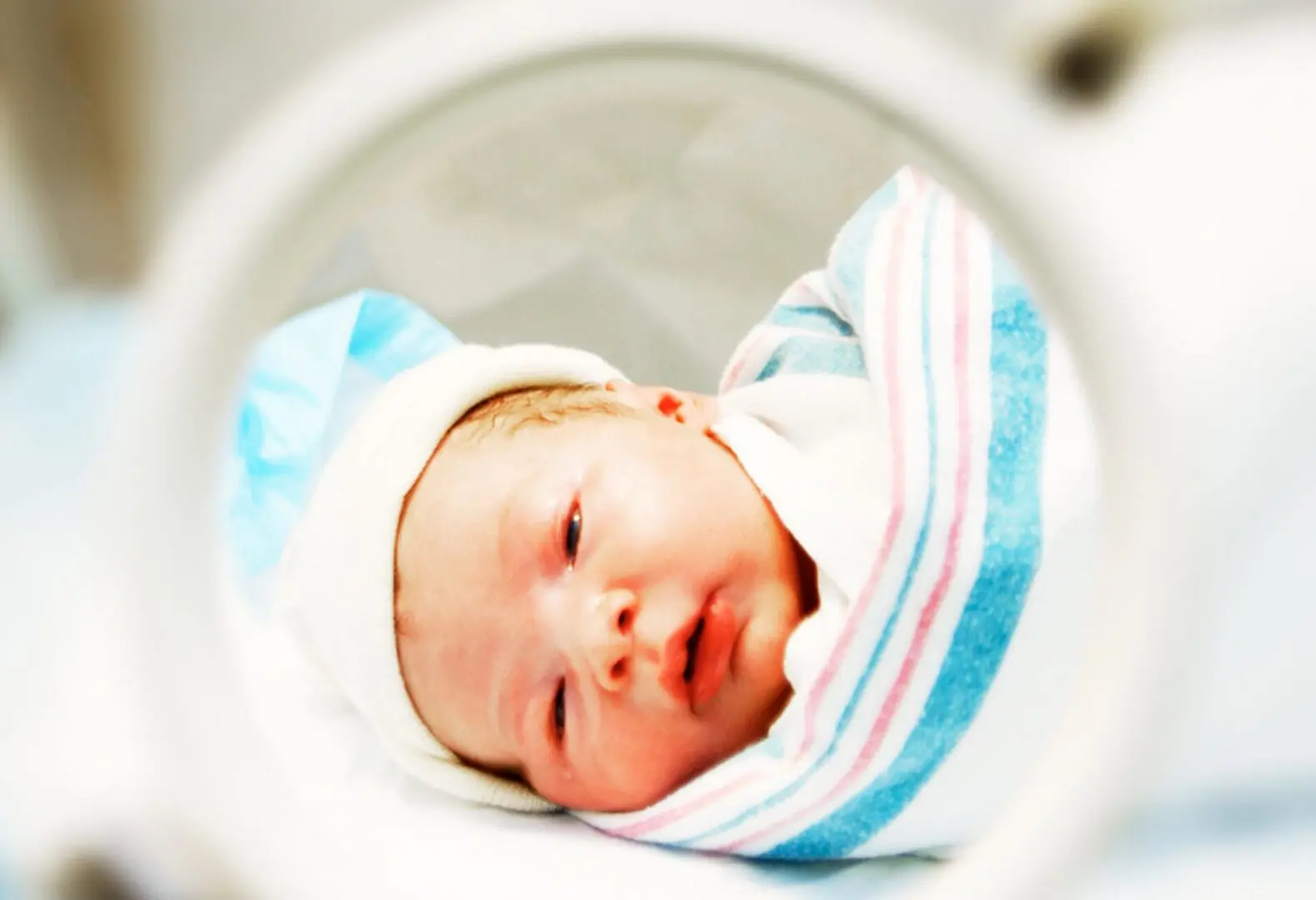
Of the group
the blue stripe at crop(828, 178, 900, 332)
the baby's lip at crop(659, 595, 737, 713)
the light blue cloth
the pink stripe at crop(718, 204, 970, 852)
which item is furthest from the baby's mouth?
the light blue cloth

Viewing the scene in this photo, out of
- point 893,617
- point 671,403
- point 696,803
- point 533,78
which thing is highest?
point 533,78

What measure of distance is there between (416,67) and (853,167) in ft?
1.82

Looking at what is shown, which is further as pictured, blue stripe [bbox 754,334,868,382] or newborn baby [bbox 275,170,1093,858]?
blue stripe [bbox 754,334,868,382]

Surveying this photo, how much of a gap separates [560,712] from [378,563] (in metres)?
0.14

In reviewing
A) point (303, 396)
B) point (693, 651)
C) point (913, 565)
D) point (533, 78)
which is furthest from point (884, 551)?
point (303, 396)

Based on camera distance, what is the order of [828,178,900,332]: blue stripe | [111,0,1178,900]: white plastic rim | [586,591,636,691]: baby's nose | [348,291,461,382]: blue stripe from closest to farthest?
1. [111,0,1178,900]: white plastic rim
2. [586,591,636,691]: baby's nose
3. [828,178,900,332]: blue stripe
4. [348,291,461,382]: blue stripe

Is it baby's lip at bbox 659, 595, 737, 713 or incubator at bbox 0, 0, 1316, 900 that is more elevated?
incubator at bbox 0, 0, 1316, 900

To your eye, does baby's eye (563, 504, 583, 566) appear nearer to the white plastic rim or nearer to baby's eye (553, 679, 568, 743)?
baby's eye (553, 679, 568, 743)

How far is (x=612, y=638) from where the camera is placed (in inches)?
23.8

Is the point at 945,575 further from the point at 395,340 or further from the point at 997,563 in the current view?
the point at 395,340

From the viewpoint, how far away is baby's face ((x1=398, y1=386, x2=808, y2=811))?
64 cm

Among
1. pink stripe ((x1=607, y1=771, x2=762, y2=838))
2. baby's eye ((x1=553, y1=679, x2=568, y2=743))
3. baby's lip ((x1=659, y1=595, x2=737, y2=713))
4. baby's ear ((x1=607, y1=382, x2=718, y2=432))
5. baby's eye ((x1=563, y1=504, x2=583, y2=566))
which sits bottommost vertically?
pink stripe ((x1=607, y1=771, x2=762, y2=838))

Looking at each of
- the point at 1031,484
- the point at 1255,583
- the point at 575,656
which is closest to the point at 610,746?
the point at 575,656

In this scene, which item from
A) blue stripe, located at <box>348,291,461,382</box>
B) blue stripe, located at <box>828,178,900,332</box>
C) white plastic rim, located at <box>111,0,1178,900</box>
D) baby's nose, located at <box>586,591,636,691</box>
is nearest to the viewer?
white plastic rim, located at <box>111,0,1178,900</box>
